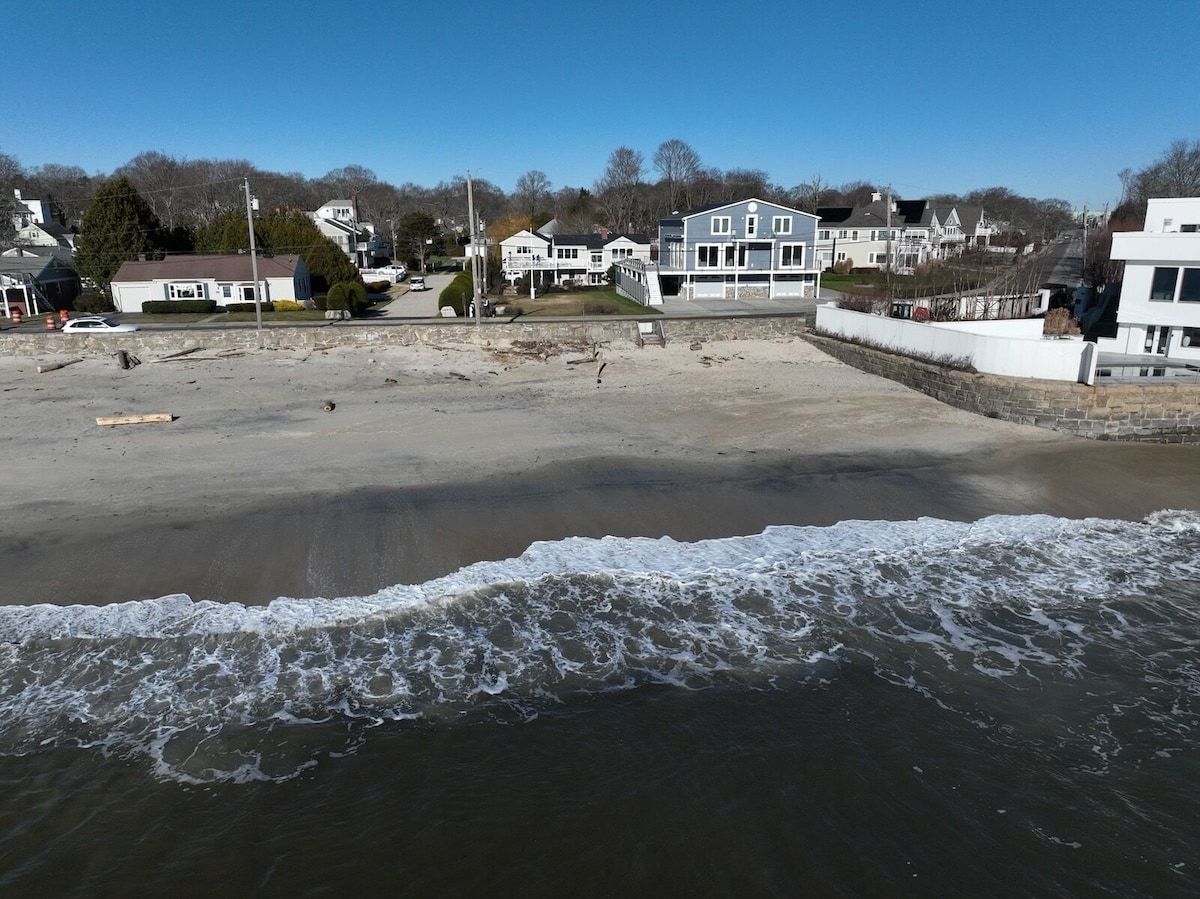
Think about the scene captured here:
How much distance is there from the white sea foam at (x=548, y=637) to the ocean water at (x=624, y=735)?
50mm

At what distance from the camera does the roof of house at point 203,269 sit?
149ft

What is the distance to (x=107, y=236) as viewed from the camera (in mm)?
47781

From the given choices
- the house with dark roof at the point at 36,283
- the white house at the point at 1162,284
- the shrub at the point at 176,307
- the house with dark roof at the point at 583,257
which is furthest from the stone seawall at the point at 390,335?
the house with dark roof at the point at 583,257

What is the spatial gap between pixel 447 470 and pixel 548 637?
709 cm

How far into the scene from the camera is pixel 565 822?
6.83 metres

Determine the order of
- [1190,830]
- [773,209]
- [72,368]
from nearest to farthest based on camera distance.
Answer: [1190,830], [72,368], [773,209]

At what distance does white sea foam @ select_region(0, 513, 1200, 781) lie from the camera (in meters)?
8.28

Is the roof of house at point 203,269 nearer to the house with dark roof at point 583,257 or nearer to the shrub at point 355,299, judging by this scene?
the shrub at point 355,299

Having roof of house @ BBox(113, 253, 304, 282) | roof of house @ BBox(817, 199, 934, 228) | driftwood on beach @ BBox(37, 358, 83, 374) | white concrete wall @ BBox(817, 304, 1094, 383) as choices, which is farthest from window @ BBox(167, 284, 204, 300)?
roof of house @ BBox(817, 199, 934, 228)

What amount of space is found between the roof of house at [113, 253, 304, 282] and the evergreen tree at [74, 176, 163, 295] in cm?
205

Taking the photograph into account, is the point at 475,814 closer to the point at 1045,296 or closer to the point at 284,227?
the point at 1045,296

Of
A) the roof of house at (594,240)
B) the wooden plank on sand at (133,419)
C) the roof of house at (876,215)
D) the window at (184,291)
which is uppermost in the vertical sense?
the roof of house at (876,215)

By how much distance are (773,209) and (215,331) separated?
116ft

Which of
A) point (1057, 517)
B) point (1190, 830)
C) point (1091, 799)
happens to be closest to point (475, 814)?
point (1091, 799)
